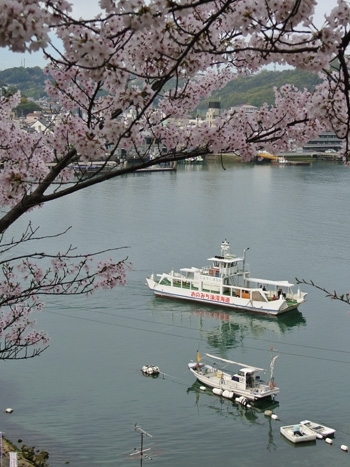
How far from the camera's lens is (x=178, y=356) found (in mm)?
14383

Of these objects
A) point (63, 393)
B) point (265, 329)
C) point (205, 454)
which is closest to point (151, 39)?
point (205, 454)

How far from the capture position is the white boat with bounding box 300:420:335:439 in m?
10.7

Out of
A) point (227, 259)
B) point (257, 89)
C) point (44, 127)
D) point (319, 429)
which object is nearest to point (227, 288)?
point (227, 259)

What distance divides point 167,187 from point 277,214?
38.6 ft

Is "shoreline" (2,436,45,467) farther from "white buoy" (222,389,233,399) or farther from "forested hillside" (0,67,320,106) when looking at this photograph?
"forested hillside" (0,67,320,106)

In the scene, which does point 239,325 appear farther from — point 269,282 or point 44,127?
point 44,127

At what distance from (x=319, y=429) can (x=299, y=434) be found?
350mm

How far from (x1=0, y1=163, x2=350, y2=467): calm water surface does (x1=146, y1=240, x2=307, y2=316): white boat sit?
13.3 inches

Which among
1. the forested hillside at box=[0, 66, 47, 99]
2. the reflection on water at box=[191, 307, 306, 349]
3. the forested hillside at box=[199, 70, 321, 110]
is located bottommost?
the reflection on water at box=[191, 307, 306, 349]

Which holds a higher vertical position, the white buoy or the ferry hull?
the ferry hull

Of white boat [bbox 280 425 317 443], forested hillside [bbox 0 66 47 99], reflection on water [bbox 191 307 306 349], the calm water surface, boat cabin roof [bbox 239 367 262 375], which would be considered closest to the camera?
white boat [bbox 280 425 317 443]

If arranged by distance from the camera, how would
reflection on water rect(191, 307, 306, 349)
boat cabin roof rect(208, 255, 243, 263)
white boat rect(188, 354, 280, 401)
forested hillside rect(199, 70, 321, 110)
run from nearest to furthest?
white boat rect(188, 354, 280, 401)
reflection on water rect(191, 307, 306, 349)
boat cabin roof rect(208, 255, 243, 263)
forested hillside rect(199, 70, 321, 110)

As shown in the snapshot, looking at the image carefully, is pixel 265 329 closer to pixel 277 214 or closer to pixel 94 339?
pixel 94 339

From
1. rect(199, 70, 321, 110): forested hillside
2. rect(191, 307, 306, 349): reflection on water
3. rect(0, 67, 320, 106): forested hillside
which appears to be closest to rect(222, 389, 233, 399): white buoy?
rect(191, 307, 306, 349): reflection on water
